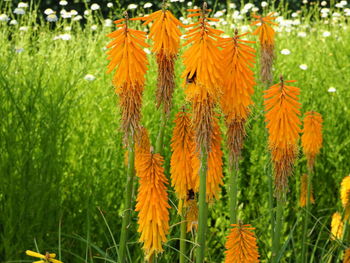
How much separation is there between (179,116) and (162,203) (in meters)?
0.32

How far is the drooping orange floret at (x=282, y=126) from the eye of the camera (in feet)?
6.70

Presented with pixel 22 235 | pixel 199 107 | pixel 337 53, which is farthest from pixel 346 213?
pixel 337 53

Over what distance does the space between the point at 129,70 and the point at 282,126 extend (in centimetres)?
57

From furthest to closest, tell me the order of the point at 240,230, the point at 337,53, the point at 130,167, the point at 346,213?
the point at 337,53 → the point at 346,213 → the point at 130,167 → the point at 240,230

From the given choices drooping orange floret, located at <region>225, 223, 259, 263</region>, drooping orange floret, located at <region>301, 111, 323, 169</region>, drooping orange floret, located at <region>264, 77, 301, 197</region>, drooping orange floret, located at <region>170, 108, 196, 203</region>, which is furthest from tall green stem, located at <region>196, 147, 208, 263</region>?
drooping orange floret, located at <region>301, 111, 323, 169</region>

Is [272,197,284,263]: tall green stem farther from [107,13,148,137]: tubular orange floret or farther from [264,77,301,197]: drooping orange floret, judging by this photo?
[107,13,148,137]: tubular orange floret

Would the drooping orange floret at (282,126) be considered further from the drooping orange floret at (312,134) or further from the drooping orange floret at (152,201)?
the drooping orange floret at (312,134)

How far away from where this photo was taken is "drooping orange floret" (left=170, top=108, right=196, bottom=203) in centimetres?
210

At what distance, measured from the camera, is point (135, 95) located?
6.30 feet

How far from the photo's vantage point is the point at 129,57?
1892 mm

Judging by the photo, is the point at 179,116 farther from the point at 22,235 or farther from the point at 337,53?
the point at 337,53

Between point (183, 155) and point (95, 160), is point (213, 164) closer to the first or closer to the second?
point (183, 155)

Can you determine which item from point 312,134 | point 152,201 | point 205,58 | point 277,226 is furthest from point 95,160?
point 205,58

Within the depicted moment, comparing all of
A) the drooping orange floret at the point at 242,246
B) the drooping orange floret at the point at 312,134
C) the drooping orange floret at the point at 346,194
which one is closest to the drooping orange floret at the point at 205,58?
the drooping orange floret at the point at 242,246
